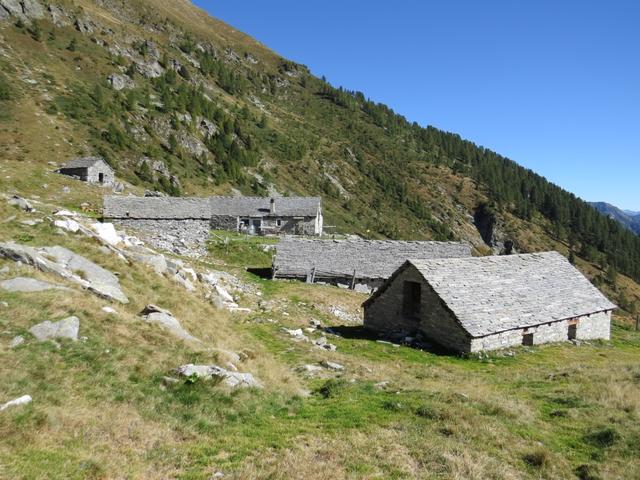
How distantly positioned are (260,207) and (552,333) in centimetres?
4911

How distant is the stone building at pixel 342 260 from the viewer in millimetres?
40281

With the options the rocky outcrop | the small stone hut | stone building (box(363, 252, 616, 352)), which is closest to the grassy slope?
the rocky outcrop

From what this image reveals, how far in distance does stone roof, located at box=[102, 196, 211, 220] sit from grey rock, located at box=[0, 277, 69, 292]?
31287mm

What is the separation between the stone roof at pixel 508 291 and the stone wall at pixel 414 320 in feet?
1.75

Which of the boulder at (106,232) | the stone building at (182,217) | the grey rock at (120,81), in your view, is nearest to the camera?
the boulder at (106,232)

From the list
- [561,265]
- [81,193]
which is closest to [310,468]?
[561,265]

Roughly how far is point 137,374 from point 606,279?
483 feet

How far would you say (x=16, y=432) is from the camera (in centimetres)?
773

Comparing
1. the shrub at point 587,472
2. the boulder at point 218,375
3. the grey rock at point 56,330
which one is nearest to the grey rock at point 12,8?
the grey rock at point 56,330

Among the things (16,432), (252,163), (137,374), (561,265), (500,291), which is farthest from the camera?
(252,163)

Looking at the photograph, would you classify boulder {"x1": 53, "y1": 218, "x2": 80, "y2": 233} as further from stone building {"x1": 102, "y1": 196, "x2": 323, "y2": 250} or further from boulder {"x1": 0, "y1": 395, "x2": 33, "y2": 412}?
stone building {"x1": 102, "y1": 196, "x2": 323, "y2": 250}

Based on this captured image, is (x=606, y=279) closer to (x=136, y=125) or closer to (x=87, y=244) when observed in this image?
(x=136, y=125)

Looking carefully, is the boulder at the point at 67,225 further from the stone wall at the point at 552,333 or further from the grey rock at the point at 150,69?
the grey rock at the point at 150,69

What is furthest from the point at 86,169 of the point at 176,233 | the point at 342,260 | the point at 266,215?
the point at 342,260
